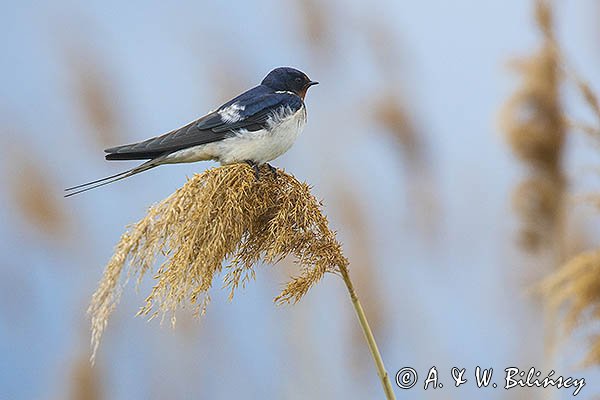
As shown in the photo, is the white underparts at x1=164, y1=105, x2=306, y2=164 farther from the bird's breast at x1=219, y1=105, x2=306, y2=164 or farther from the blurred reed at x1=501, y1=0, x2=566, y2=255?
the blurred reed at x1=501, y1=0, x2=566, y2=255

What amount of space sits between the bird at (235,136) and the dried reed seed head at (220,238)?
466 mm

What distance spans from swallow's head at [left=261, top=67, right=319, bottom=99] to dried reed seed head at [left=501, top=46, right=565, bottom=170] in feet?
3.27

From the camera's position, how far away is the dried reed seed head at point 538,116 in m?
3.50

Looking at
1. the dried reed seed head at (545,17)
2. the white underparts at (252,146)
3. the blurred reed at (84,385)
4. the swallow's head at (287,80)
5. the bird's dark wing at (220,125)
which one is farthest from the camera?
the blurred reed at (84,385)

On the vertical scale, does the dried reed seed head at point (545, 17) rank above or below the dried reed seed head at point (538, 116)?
above

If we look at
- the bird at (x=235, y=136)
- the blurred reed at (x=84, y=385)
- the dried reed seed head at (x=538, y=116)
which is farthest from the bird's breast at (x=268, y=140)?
the blurred reed at (x=84, y=385)

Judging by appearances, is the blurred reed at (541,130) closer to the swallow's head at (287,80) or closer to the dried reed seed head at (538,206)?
the dried reed seed head at (538,206)

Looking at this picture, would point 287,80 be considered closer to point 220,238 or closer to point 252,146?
point 252,146

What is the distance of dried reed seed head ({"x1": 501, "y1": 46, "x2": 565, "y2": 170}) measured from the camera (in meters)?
3.50

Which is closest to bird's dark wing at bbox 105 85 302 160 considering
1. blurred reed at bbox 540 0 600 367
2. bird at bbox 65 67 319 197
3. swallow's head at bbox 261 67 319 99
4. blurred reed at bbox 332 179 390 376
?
bird at bbox 65 67 319 197

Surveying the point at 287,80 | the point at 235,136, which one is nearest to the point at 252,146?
the point at 235,136

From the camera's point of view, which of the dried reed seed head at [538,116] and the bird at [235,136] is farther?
the dried reed seed head at [538,116]

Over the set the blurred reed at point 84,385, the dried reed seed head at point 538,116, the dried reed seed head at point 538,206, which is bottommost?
the blurred reed at point 84,385

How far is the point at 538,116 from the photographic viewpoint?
3.56m
